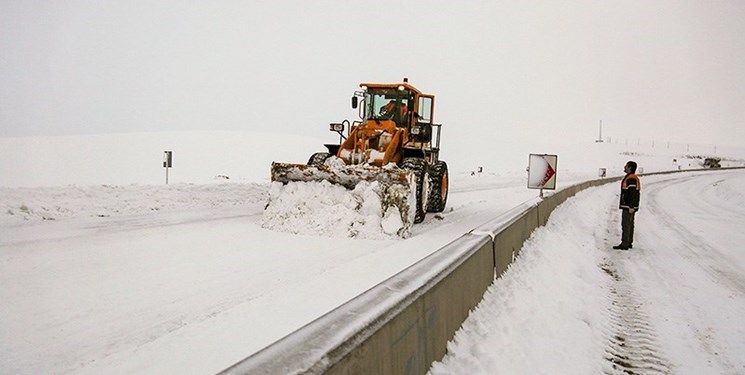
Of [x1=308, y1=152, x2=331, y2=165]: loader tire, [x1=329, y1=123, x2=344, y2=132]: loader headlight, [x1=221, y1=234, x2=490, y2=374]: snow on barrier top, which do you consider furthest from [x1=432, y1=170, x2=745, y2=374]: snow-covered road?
[x1=329, y1=123, x2=344, y2=132]: loader headlight

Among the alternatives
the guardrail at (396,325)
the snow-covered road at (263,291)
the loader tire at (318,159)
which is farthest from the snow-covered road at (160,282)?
the loader tire at (318,159)

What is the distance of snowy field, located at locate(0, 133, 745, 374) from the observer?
3.80 meters

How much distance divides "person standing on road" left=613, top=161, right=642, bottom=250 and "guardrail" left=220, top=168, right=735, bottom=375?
536cm

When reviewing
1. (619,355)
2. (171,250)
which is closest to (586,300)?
(619,355)

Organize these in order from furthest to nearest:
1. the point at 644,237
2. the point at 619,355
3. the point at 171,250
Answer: the point at 644,237 < the point at 171,250 < the point at 619,355

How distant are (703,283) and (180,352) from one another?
21.7 feet

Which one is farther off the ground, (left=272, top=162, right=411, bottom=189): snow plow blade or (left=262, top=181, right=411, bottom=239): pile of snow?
(left=272, top=162, right=411, bottom=189): snow plow blade

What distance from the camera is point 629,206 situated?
9.48 metres

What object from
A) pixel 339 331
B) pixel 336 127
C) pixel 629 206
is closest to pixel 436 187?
pixel 336 127

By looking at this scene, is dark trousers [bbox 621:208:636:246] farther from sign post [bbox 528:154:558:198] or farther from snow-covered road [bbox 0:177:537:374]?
sign post [bbox 528:154:558:198]

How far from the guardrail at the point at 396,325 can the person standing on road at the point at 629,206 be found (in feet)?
17.6

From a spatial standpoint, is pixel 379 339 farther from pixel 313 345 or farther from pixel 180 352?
pixel 180 352

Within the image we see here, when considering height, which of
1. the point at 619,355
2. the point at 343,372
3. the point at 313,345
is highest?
the point at 313,345

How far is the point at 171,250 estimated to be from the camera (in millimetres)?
7188
